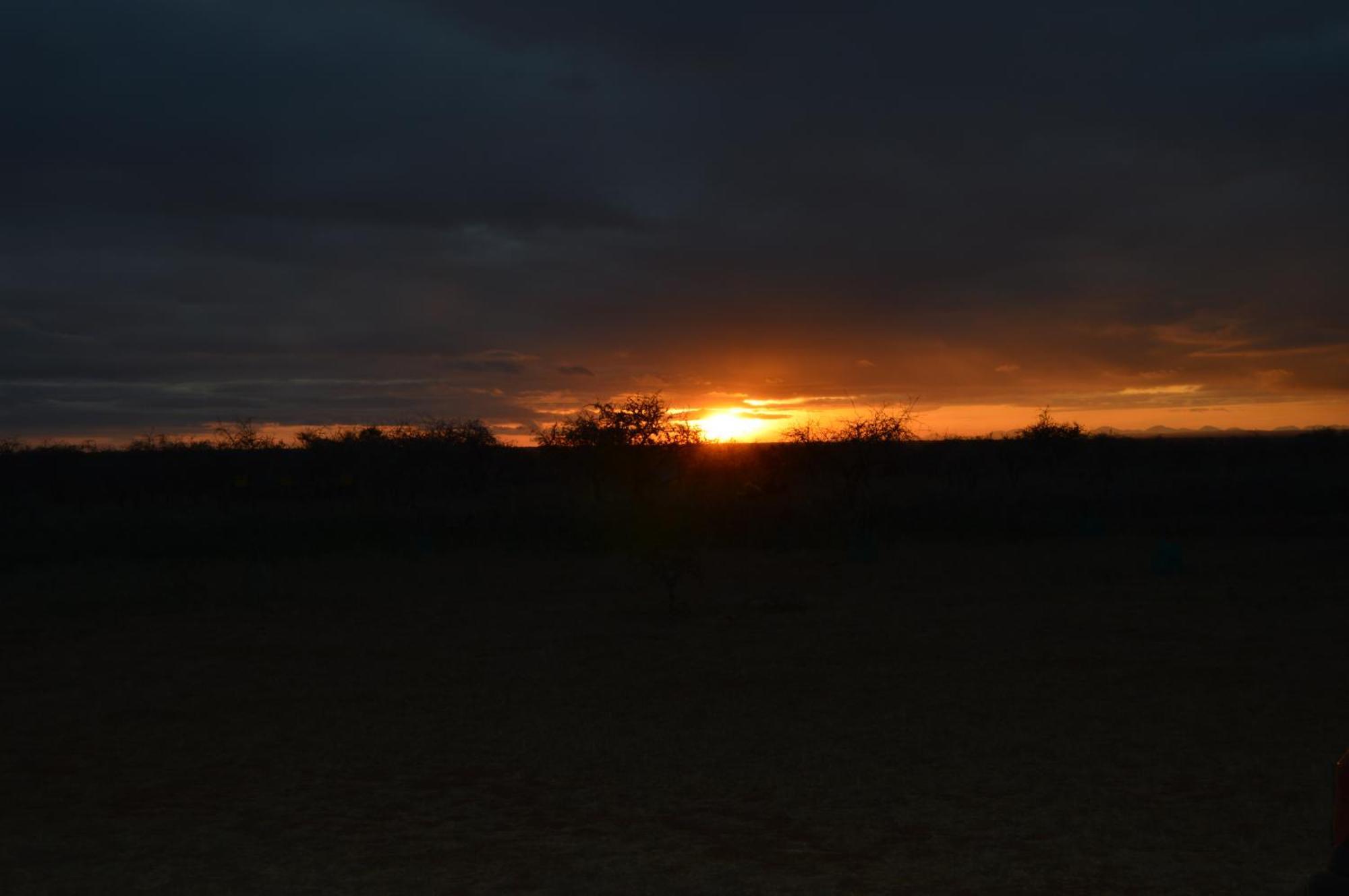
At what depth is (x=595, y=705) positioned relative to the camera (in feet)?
43.4

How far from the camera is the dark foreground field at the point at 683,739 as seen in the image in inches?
299

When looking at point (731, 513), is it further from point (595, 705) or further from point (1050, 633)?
point (595, 705)

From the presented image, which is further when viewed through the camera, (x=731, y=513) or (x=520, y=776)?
(x=731, y=513)

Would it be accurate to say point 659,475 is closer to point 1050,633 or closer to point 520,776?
point 1050,633

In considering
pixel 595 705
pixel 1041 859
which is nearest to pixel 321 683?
pixel 595 705

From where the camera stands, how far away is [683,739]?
37.9 ft

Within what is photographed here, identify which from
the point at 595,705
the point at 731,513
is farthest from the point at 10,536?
the point at 595,705

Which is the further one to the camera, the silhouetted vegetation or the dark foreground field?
the silhouetted vegetation

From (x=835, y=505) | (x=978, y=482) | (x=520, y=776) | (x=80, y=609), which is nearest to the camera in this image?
(x=520, y=776)

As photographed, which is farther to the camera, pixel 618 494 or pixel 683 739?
pixel 618 494

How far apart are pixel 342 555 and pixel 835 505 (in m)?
17.9

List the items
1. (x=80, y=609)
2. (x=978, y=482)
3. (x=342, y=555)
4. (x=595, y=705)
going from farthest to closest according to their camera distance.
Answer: (x=978, y=482), (x=342, y=555), (x=80, y=609), (x=595, y=705)

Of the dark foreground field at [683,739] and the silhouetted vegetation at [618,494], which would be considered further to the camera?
the silhouetted vegetation at [618,494]

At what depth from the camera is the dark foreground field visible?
24.9 ft
